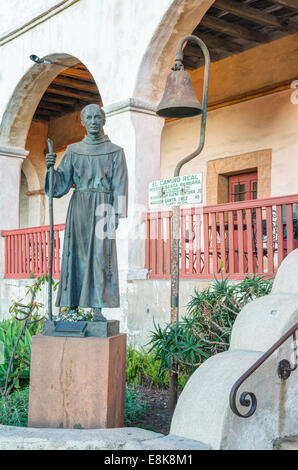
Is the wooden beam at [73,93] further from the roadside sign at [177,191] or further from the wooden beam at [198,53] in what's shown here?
the roadside sign at [177,191]

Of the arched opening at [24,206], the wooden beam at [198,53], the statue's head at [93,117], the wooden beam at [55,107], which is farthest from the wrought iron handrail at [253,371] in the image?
the arched opening at [24,206]

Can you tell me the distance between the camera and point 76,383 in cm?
411

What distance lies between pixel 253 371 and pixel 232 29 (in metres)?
7.88

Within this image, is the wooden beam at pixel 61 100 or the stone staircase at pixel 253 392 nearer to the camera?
the stone staircase at pixel 253 392

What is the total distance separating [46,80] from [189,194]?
6.52 m

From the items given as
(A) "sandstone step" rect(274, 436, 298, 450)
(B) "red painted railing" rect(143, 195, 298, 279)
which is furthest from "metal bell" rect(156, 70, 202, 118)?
(A) "sandstone step" rect(274, 436, 298, 450)

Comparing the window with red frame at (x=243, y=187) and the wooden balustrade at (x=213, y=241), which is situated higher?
the window with red frame at (x=243, y=187)

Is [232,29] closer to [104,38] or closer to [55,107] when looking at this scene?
[104,38]

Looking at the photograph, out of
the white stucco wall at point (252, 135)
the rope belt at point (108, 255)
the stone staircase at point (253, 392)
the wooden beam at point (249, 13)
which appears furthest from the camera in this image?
the white stucco wall at point (252, 135)

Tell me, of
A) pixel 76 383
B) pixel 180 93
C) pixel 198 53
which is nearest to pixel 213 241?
pixel 180 93

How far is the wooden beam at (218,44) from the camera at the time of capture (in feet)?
33.7

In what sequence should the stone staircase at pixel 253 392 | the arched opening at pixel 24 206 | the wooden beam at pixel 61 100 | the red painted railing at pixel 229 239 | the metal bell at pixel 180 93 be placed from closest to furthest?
the stone staircase at pixel 253 392 → the metal bell at pixel 180 93 → the red painted railing at pixel 229 239 → the wooden beam at pixel 61 100 → the arched opening at pixel 24 206

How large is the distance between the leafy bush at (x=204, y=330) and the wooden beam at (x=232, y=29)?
5.48 meters

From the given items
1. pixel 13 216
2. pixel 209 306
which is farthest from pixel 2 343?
pixel 13 216
